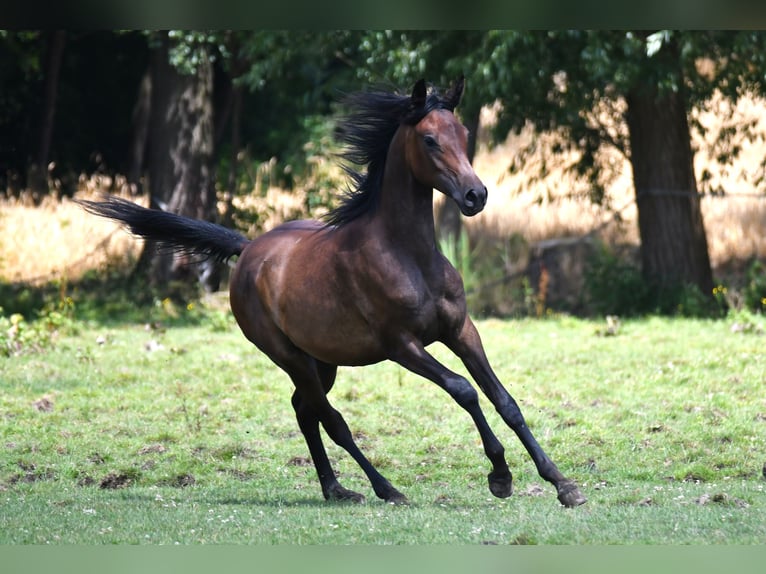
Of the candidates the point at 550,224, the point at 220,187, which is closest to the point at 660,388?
the point at 550,224

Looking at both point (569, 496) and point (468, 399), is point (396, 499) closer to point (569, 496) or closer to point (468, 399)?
point (468, 399)

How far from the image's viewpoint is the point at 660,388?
11.3 m

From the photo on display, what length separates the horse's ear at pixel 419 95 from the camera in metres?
7.04

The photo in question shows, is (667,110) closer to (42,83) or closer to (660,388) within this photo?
(660,388)

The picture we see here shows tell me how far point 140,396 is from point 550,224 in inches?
363

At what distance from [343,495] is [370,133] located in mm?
2350

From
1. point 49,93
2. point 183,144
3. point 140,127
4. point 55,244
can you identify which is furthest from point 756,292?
point 49,93

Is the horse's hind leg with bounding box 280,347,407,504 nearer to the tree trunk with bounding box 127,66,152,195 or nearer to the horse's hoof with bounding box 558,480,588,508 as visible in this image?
A: the horse's hoof with bounding box 558,480,588,508

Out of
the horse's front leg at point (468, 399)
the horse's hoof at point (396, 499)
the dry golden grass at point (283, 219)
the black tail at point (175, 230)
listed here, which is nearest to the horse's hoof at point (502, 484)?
the horse's front leg at point (468, 399)

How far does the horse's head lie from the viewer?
668 cm

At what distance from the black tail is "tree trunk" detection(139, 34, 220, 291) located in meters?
8.72

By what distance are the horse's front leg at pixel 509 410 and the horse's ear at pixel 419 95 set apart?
1.30m

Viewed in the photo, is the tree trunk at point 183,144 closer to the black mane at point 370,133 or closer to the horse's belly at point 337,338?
the horse's belly at point 337,338

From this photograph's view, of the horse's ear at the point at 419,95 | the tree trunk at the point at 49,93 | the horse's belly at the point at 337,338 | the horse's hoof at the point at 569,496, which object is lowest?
the horse's hoof at the point at 569,496
